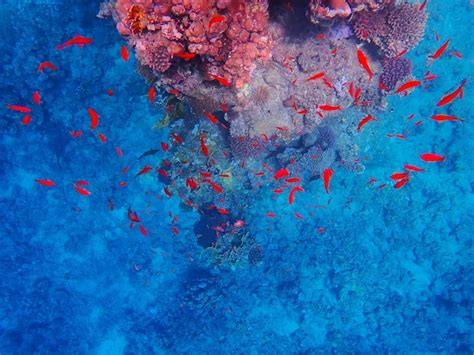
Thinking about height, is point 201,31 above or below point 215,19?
below

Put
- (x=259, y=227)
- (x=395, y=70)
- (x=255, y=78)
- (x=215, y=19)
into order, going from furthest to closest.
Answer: (x=259, y=227) → (x=395, y=70) → (x=255, y=78) → (x=215, y=19)

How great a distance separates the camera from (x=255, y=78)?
294 inches

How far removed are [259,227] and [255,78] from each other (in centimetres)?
597

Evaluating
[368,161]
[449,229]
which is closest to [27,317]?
[368,161]

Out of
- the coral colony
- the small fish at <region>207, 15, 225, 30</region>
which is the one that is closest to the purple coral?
the coral colony

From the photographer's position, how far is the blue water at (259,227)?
1155cm

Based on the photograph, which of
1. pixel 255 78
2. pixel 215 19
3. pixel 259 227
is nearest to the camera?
pixel 215 19

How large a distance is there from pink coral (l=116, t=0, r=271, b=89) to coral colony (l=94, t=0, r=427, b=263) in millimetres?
15

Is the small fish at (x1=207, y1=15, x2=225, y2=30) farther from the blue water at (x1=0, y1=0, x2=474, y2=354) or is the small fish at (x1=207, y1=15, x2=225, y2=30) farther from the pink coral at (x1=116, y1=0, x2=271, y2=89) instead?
the blue water at (x1=0, y1=0, x2=474, y2=354)

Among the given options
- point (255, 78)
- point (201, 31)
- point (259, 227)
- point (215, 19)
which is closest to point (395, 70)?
point (255, 78)

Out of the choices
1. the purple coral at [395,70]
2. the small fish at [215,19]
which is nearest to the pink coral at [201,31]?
the small fish at [215,19]

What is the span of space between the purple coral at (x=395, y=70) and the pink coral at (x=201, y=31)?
497 centimetres

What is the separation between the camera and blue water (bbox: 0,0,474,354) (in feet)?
37.9

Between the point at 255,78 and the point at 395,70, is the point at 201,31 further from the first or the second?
the point at 395,70
